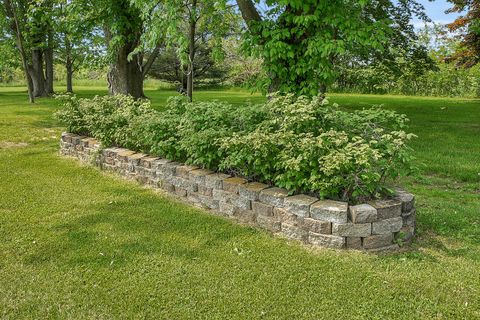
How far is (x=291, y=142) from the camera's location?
3.31 m

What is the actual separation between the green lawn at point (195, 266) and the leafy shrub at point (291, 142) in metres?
0.50

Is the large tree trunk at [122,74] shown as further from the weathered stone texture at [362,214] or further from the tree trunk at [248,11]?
the weathered stone texture at [362,214]

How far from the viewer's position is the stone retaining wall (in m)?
2.90

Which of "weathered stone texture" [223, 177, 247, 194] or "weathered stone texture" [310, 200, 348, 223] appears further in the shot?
"weathered stone texture" [223, 177, 247, 194]

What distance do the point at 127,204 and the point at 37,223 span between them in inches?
31.4

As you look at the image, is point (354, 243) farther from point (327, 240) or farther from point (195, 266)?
point (195, 266)

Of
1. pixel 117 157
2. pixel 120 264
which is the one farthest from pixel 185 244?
pixel 117 157

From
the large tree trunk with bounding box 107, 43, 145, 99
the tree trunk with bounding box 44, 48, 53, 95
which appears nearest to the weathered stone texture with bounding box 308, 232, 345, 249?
the large tree trunk with bounding box 107, 43, 145, 99

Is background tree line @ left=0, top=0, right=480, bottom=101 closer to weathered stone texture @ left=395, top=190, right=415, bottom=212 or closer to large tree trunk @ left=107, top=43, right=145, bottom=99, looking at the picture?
large tree trunk @ left=107, top=43, right=145, bottom=99

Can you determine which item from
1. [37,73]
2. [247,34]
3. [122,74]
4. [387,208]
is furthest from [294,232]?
[37,73]

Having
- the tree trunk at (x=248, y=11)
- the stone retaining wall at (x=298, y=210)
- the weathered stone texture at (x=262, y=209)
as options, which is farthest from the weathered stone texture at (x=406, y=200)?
the tree trunk at (x=248, y=11)

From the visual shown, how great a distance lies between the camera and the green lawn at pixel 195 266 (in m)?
2.29

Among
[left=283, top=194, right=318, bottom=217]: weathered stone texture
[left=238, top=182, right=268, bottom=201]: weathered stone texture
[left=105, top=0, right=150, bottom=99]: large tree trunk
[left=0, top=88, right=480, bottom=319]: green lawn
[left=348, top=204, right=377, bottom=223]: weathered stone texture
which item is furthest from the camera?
[left=105, top=0, right=150, bottom=99]: large tree trunk

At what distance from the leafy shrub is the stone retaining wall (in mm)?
127
